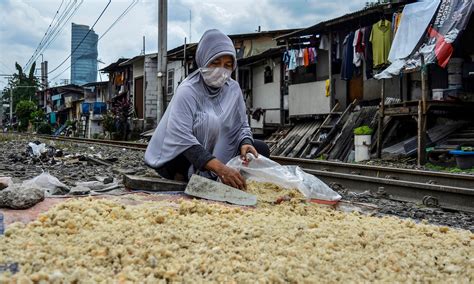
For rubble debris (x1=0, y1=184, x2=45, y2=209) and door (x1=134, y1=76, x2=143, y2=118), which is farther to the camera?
door (x1=134, y1=76, x2=143, y2=118)

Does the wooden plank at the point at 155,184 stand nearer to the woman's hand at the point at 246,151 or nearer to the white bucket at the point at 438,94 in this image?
the woman's hand at the point at 246,151

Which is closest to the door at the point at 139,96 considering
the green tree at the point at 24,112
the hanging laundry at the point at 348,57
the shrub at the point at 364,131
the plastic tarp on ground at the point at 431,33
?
the hanging laundry at the point at 348,57

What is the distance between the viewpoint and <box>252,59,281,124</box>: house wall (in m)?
18.7

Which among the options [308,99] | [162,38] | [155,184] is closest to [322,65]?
[308,99]

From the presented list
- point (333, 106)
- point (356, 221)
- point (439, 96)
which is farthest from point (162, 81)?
point (356, 221)

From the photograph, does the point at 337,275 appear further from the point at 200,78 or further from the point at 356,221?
the point at 200,78

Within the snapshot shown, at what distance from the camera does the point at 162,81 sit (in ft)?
51.8

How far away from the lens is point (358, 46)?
41.6ft

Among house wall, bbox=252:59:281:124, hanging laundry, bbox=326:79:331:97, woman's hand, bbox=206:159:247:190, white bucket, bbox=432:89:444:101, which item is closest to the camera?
woman's hand, bbox=206:159:247:190

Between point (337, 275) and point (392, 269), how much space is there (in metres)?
0.26

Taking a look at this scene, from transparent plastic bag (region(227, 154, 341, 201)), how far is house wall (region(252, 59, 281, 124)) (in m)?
14.7

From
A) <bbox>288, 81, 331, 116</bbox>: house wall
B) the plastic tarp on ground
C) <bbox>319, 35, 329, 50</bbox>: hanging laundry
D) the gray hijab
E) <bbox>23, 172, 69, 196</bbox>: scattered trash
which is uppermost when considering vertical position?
<bbox>319, 35, 329, 50</bbox>: hanging laundry

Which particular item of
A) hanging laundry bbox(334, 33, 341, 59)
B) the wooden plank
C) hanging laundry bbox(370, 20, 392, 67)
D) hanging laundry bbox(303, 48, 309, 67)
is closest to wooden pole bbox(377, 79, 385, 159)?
hanging laundry bbox(370, 20, 392, 67)

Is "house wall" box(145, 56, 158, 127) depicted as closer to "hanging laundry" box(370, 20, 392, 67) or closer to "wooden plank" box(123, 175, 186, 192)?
"hanging laundry" box(370, 20, 392, 67)
